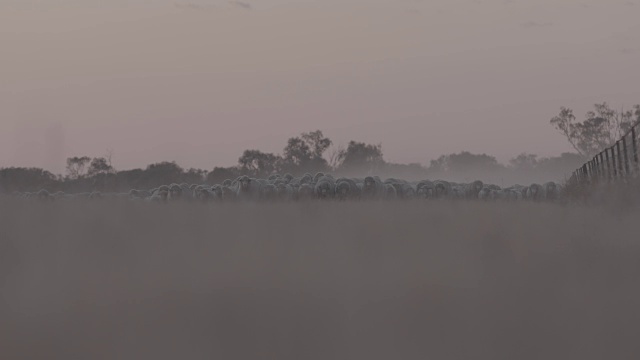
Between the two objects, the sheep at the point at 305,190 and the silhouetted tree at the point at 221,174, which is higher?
the silhouetted tree at the point at 221,174

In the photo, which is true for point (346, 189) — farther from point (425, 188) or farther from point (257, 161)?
point (257, 161)

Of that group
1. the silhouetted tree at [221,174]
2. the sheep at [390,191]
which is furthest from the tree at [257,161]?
the sheep at [390,191]

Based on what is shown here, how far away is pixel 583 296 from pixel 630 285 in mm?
468

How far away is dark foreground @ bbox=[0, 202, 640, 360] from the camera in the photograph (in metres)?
3.81

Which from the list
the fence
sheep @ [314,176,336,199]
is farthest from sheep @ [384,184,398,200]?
the fence

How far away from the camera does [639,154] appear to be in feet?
46.2

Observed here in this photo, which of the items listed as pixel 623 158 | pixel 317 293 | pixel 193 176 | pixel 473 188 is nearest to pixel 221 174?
pixel 193 176

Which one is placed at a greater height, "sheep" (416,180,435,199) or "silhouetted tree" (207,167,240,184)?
"silhouetted tree" (207,167,240,184)

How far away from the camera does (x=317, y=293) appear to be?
461cm

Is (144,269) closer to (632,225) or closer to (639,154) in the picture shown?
(632,225)

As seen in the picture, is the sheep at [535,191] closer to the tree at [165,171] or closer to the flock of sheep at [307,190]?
the flock of sheep at [307,190]

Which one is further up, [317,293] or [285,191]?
[285,191]

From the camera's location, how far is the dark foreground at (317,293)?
12.5 feet

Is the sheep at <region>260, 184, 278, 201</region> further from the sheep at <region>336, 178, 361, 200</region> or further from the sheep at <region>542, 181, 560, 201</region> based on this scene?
the sheep at <region>542, 181, 560, 201</region>
